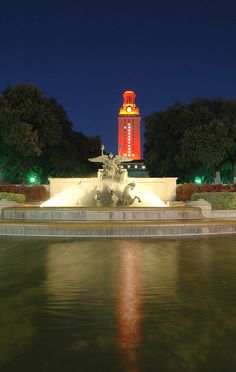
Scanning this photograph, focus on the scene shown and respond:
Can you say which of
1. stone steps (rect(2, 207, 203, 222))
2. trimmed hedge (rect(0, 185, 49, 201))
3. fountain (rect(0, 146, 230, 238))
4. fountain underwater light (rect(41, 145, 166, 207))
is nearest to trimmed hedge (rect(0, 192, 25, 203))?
fountain underwater light (rect(41, 145, 166, 207))

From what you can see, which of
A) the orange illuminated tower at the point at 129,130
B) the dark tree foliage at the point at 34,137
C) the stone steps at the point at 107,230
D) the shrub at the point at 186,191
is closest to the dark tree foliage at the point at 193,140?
the dark tree foliage at the point at 34,137

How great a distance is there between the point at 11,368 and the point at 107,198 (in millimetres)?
21049

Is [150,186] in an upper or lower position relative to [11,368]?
upper

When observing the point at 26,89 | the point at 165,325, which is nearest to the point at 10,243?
the point at 165,325

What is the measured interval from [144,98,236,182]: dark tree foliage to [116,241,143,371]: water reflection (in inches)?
1432

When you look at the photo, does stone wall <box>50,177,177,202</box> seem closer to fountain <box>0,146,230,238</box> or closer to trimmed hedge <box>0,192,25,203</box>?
trimmed hedge <box>0,192,25,203</box>

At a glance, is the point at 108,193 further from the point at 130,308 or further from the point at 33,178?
the point at 33,178

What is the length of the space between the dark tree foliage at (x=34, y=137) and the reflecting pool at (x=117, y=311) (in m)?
32.7

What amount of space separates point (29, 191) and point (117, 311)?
101 feet

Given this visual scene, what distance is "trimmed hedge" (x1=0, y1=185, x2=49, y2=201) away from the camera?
119 ft

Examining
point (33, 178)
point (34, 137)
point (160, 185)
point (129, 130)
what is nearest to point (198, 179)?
point (160, 185)

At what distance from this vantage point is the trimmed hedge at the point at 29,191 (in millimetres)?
36375

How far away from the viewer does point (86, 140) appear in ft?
210

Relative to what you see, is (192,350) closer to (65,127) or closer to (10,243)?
(10,243)
